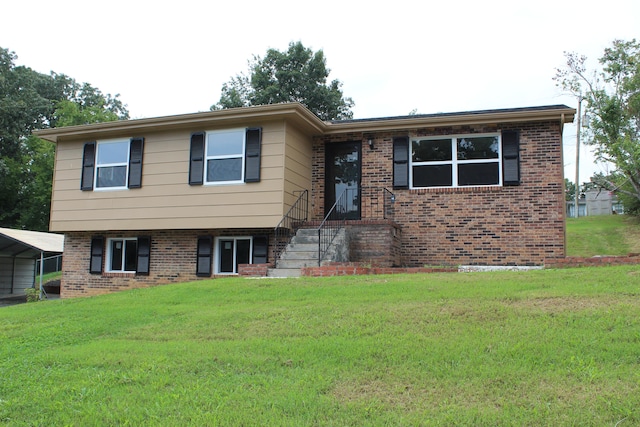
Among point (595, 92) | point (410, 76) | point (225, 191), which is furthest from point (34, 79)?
point (595, 92)

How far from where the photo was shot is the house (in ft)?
39.0

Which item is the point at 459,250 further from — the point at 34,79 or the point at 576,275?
the point at 34,79

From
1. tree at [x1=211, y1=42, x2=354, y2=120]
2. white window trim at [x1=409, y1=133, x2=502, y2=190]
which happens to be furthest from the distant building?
white window trim at [x1=409, y1=133, x2=502, y2=190]

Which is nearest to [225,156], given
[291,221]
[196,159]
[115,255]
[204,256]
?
[196,159]

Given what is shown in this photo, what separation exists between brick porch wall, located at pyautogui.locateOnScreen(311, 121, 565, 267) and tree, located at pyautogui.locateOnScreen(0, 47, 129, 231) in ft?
79.4

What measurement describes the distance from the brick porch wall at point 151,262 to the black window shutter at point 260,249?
10cm

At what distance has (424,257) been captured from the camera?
1235 centimetres

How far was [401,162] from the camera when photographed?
41.9ft

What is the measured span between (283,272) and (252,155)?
315 centimetres

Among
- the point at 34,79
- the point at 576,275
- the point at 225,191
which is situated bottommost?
the point at 576,275

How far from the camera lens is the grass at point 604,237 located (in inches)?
848

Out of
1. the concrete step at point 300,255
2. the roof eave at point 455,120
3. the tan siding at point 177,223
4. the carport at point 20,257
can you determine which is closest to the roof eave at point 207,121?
the roof eave at point 455,120

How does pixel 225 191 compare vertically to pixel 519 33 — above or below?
below

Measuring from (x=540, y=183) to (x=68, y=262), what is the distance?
11.8 metres
